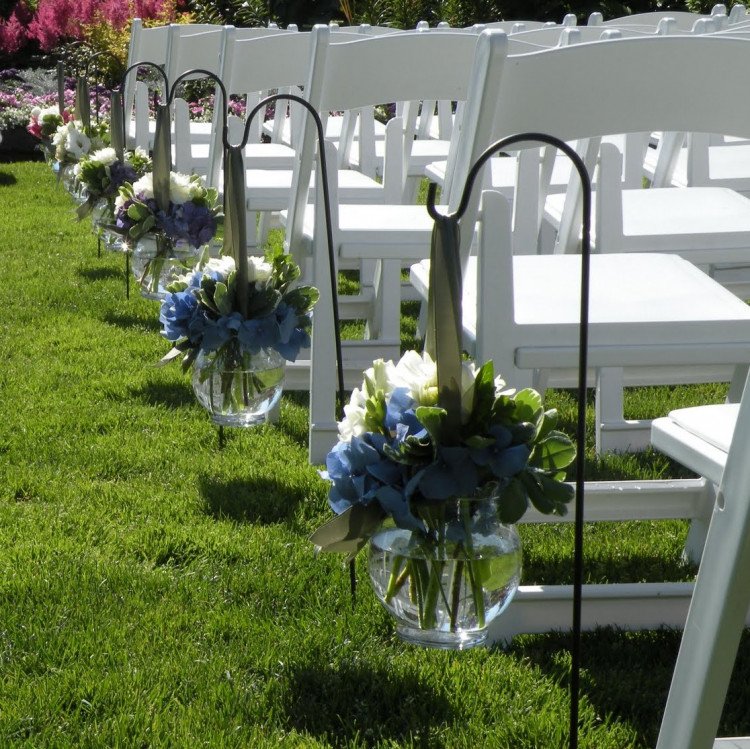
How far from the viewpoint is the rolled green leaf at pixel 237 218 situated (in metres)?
2.25

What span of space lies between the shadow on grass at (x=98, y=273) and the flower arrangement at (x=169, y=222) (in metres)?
1.80

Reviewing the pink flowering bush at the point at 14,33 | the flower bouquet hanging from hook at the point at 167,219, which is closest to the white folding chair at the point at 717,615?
the flower bouquet hanging from hook at the point at 167,219

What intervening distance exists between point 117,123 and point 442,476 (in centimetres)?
311

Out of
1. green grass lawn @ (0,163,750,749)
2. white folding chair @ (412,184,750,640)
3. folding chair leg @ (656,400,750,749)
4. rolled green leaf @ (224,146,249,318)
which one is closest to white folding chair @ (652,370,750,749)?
folding chair leg @ (656,400,750,749)

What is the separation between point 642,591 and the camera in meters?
2.15

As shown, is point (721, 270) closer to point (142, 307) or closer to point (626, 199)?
point (626, 199)

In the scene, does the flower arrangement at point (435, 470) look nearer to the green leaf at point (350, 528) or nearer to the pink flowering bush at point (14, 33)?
the green leaf at point (350, 528)

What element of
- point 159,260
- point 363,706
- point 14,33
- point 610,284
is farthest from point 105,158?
point 14,33

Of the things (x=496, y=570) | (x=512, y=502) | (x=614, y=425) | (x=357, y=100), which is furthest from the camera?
(x=614, y=425)

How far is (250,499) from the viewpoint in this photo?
9.10 ft

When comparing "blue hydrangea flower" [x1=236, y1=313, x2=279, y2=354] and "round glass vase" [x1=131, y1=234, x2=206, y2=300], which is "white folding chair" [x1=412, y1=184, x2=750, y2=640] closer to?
"blue hydrangea flower" [x1=236, y1=313, x2=279, y2=354]

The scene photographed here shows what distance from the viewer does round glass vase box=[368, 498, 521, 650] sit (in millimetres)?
1505

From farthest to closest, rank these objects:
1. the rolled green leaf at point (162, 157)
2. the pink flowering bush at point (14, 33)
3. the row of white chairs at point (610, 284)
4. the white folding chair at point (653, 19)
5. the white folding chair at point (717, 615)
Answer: the pink flowering bush at point (14, 33) < the white folding chair at point (653, 19) < the rolled green leaf at point (162, 157) < the row of white chairs at point (610, 284) < the white folding chair at point (717, 615)

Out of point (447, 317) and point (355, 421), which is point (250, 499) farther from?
point (447, 317)
